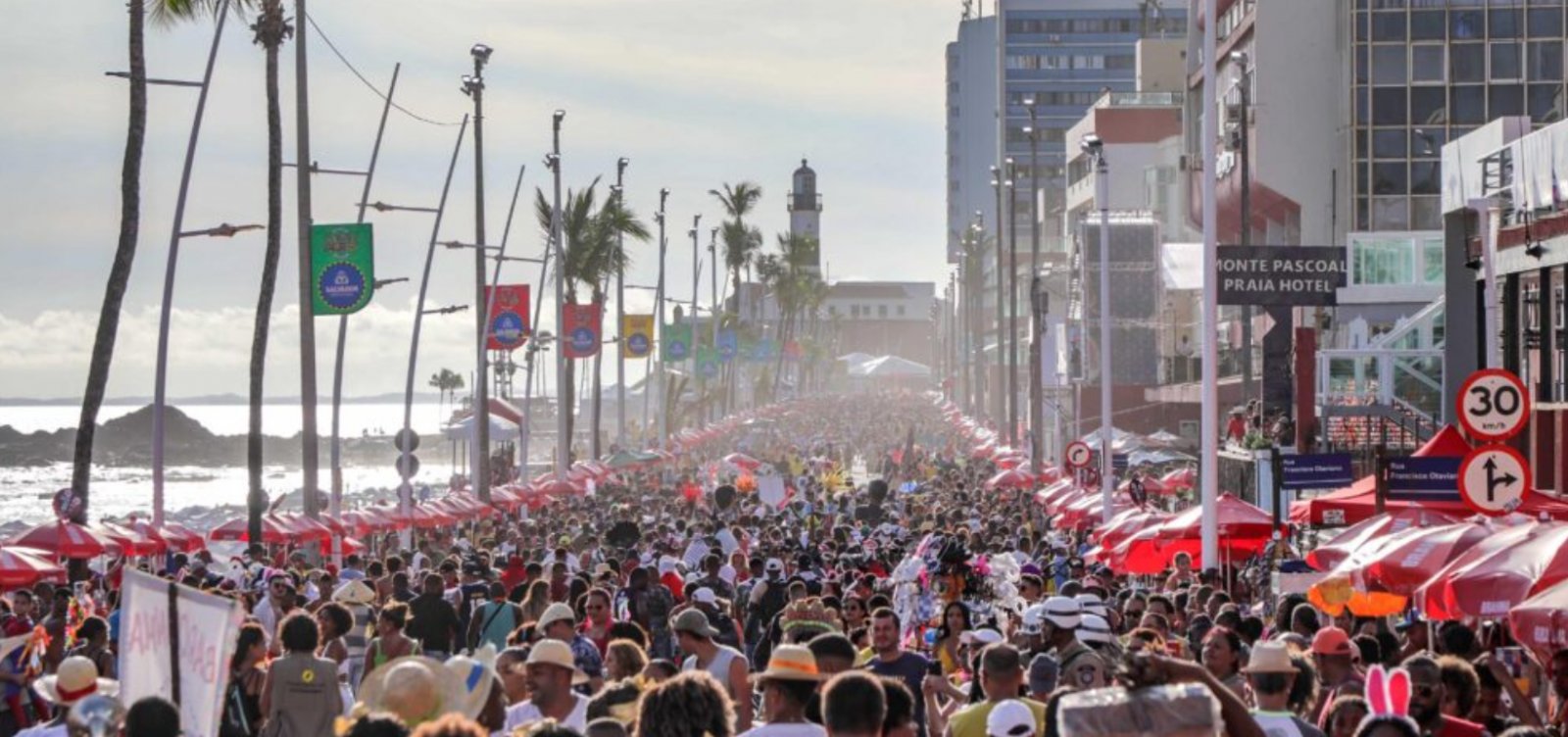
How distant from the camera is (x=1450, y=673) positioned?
34.9 ft

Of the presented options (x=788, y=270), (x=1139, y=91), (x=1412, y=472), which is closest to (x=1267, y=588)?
(x=1412, y=472)

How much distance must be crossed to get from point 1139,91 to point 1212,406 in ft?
268

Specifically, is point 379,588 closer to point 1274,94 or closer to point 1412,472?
point 1412,472

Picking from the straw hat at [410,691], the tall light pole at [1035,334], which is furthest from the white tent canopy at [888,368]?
the straw hat at [410,691]

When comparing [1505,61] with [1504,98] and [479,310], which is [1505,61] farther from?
[479,310]

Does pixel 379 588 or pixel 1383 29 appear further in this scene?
pixel 1383 29

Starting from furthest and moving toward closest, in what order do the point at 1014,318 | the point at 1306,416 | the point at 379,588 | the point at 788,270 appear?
the point at 788,270 → the point at 1014,318 → the point at 1306,416 → the point at 379,588

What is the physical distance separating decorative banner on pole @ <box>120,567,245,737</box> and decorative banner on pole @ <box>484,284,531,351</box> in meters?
43.8

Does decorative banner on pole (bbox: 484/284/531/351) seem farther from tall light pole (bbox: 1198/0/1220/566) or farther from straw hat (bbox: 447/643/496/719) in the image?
straw hat (bbox: 447/643/496/719)

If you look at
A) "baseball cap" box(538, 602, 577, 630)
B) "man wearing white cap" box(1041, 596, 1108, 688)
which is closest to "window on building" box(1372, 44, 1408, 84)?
"baseball cap" box(538, 602, 577, 630)

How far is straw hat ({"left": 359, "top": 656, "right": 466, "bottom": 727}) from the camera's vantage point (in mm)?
7973

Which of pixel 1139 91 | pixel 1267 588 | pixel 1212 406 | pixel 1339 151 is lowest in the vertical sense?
pixel 1267 588

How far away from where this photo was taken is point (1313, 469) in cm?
2395

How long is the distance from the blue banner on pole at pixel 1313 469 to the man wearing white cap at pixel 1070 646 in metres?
11.8
